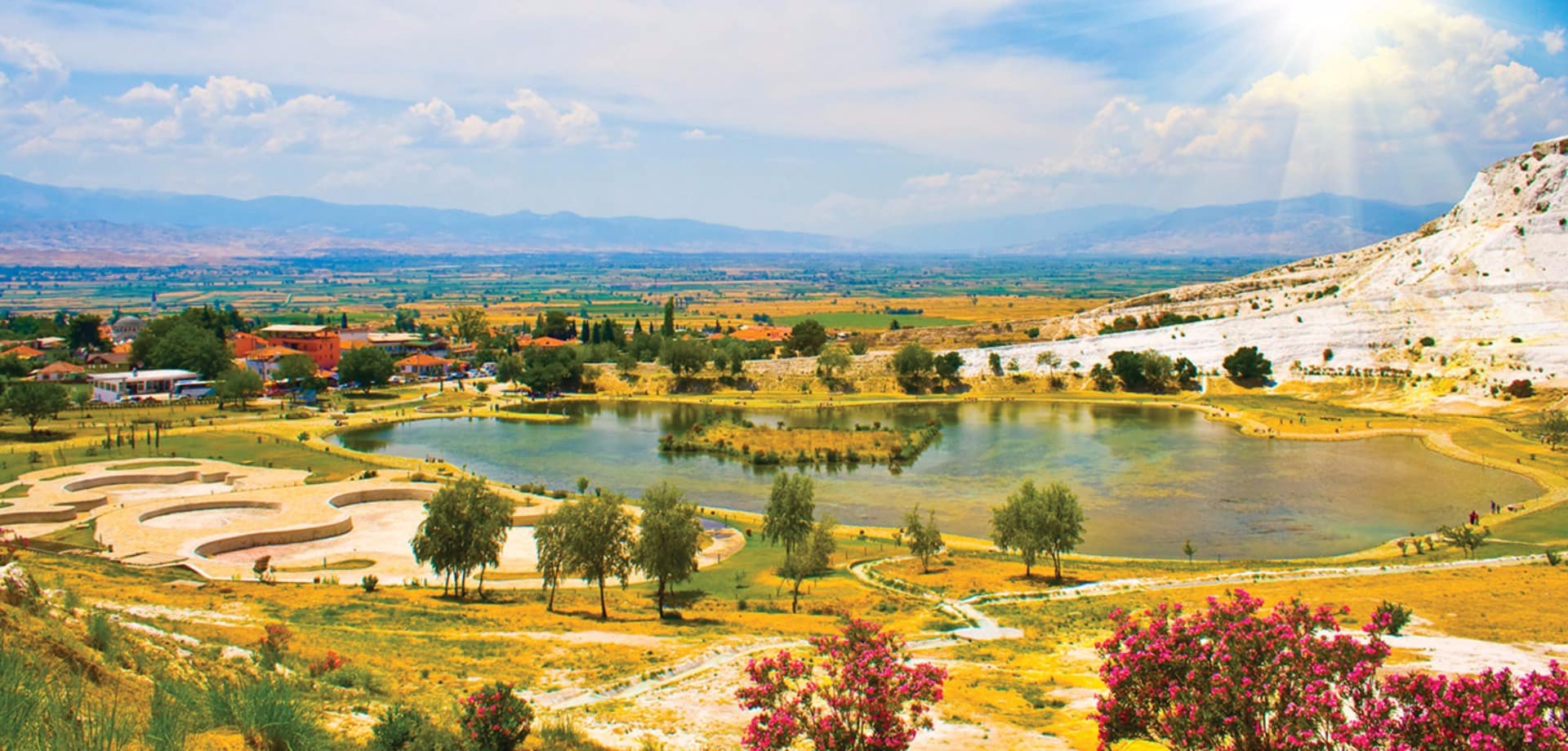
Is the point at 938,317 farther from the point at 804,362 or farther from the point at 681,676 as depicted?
the point at 681,676

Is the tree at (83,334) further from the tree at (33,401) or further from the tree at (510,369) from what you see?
the tree at (33,401)

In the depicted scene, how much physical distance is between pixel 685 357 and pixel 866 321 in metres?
81.1

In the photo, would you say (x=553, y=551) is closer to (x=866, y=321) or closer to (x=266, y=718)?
(x=266, y=718)

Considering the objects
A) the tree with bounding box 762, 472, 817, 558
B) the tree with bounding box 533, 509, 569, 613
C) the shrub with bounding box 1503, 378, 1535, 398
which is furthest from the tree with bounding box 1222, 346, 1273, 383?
the tree with bounding box 533, 509, 569, 613

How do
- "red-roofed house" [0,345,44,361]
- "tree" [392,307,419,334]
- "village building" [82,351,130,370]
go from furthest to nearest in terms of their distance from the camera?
"tree" [392,307,419,334] < "village building" [82,351,130,370] < "red-roofed house" [0,345,44,361]

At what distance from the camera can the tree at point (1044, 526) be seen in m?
28.3

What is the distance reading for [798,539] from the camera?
31016 mm

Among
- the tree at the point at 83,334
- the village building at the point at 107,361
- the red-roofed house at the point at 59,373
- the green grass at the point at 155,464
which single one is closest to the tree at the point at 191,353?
the village building at the point at 107,361

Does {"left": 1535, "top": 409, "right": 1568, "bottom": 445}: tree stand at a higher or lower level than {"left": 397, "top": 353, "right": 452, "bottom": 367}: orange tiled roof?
higher

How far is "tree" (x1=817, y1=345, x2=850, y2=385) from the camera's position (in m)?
83.6

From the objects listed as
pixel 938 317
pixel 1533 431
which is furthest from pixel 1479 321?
pixel 938 317

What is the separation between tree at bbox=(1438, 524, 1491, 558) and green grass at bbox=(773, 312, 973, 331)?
4252 inches

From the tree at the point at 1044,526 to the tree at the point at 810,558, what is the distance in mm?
5739

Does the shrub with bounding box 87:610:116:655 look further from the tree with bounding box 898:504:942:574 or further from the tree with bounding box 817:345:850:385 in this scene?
the tree with bounding box 817:345:850:385
